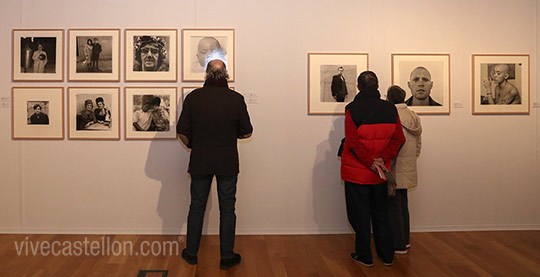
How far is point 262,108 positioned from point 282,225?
157 centimetres

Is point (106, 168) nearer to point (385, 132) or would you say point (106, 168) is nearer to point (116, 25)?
point (116, 25)

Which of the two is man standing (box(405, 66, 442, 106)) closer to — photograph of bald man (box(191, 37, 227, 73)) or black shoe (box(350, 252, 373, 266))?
black shoe (box(350, 252, 373, 266))

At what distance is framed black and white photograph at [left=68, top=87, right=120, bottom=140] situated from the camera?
4.85 m

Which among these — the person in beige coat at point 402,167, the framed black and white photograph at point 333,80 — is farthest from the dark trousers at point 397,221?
the framed black and white photograph at point 333,80

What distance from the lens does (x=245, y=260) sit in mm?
3938

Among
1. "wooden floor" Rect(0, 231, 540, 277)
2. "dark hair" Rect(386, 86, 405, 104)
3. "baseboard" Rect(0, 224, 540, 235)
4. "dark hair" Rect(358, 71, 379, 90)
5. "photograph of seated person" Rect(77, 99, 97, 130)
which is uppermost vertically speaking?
"dark hair" Rect(358, 71, 379, 90)

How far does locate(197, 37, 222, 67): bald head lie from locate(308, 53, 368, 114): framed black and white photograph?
131 cm

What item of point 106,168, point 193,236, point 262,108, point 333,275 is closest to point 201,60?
point 262,108

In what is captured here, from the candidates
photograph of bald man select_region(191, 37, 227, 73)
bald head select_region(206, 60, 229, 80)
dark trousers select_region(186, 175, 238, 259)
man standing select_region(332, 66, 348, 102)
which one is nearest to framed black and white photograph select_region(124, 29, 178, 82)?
photograph of bald man select_region(191, 37, 227, 73)

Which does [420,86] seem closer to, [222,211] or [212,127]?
[212,127]

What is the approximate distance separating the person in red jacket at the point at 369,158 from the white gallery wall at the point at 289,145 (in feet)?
3.82

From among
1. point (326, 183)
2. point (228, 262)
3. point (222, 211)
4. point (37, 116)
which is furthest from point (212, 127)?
point (37, 116)

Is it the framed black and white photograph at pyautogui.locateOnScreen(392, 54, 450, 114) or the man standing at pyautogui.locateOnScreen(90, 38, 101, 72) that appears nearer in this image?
the man standing at pyautogui.locateOnScreen(90, 38, 101, 72)

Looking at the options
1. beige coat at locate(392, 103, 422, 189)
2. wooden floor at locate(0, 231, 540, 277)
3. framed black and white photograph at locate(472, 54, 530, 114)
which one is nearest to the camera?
wooden floor at locate(0, 231, 540, 277)
